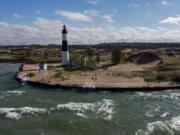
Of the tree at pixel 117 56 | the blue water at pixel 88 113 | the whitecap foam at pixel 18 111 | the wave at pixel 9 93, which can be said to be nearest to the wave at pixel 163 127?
the blue water at pixel 88 113

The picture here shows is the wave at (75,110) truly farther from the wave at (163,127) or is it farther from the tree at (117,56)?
the tree at (117,56)

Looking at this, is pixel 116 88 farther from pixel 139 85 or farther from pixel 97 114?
pixel 97 114

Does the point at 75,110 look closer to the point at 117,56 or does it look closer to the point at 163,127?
the point at 163,127

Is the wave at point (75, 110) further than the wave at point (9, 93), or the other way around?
the wave at point (9, 93)

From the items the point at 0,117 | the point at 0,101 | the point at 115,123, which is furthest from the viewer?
the point at 0,101

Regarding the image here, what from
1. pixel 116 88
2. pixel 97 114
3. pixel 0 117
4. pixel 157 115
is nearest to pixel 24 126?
pixel 0 117

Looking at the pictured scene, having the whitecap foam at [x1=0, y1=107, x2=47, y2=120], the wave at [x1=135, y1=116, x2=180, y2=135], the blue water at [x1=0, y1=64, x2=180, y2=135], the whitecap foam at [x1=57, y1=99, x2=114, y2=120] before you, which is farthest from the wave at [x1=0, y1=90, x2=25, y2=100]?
the wave at [x1=135, y1=116, x2=180, y2=135]
